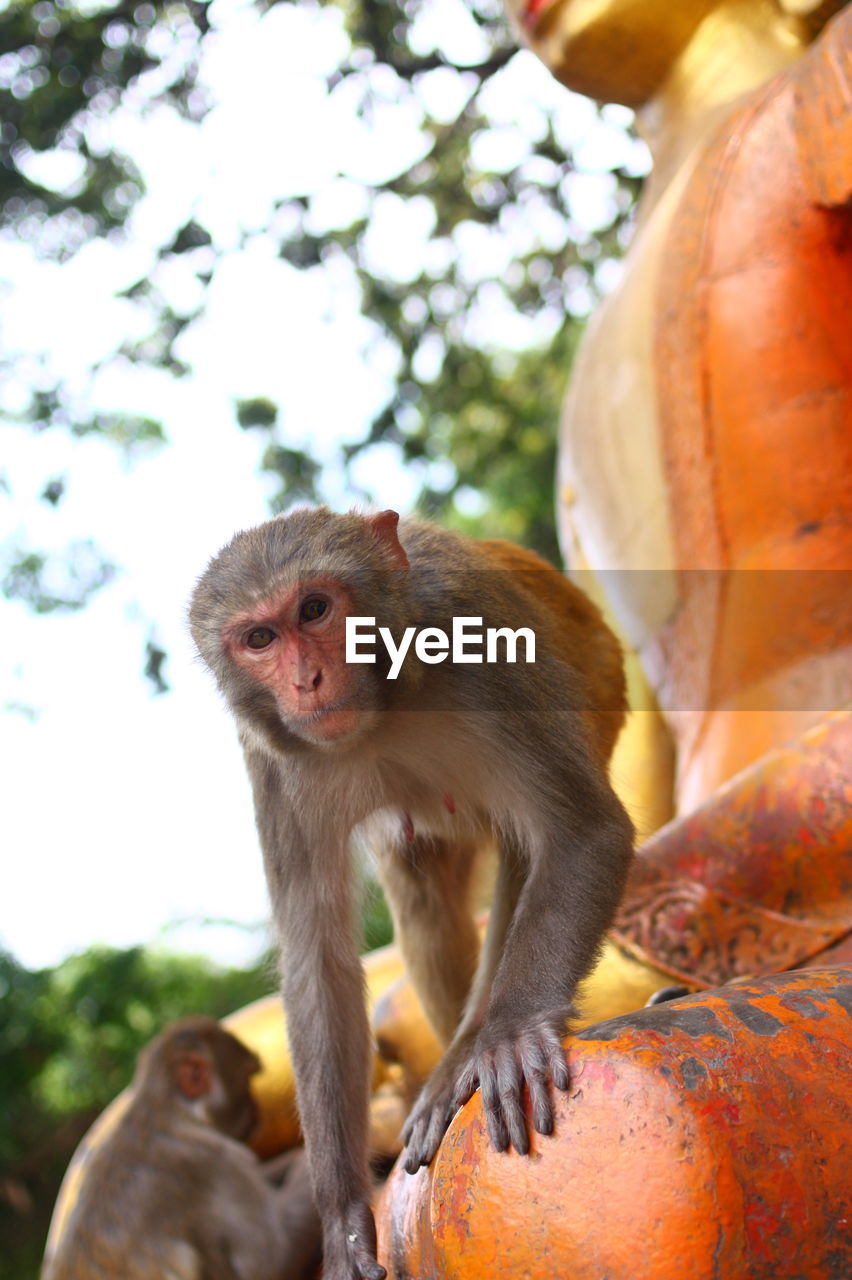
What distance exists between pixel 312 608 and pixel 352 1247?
122 cm

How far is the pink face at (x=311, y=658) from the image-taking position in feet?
7.75

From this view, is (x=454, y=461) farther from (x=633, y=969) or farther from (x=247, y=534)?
(x=247, y=534)

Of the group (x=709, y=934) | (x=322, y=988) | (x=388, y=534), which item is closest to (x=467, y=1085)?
(x=322, y=988)

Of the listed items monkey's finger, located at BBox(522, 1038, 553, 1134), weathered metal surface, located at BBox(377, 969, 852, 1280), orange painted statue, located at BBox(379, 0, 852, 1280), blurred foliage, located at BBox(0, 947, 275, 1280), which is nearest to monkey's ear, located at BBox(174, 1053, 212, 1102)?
orange painted statue, located at BBox(379, 0, 852, 1280)

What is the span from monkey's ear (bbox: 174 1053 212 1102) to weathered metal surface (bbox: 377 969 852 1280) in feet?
8.19

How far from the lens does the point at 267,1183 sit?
4324 mm

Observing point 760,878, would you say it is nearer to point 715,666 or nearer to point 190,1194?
point 715,666

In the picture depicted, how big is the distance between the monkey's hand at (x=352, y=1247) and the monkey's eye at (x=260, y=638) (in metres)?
1.12

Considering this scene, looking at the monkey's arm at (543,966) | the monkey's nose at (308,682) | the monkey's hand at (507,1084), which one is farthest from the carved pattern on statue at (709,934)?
the monkey's nose at (308,682)

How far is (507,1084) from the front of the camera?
6.59 feet

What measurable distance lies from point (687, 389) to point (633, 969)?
1.95m

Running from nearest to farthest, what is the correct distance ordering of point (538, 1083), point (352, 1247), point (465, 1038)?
point (538, 1083)
point (352, 1247)
point (465, 1038)

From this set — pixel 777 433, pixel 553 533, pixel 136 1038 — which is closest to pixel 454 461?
pixel 553 533

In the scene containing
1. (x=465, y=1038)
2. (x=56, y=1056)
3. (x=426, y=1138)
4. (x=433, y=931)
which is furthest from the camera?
(x=56, y=1056)
